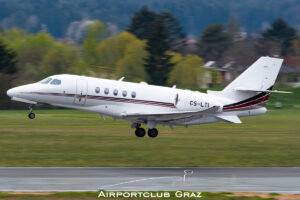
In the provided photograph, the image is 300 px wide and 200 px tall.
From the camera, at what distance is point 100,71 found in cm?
8181

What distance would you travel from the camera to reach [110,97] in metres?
32.9

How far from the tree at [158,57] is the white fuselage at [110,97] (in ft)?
182

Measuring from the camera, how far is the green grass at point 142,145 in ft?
85.4

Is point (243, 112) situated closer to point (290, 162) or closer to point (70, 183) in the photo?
point (290, 162)

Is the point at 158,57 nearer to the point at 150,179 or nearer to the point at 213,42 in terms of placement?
the point at 150,179

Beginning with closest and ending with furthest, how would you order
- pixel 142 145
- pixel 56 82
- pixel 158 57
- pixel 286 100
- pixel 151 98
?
pixel 142 145 → pixel 56 82 → pixel 151 98 → pixel 286 100 → pixel 158 57

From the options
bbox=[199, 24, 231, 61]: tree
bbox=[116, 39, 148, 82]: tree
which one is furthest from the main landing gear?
bbox=[199, 24, 231, 61]: tree

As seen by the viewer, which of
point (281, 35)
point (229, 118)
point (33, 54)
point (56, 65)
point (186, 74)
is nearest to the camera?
point (229, 118)

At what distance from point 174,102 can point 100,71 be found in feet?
159

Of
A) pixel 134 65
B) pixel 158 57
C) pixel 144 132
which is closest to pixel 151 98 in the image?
pixel 144 132

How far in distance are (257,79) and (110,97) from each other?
310 inches

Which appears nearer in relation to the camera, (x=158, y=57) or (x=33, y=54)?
(x=158, y=57)

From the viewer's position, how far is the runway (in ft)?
64.2

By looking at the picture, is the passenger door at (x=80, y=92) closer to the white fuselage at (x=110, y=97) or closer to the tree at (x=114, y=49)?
the white fuselage at (x=110, y=97)
